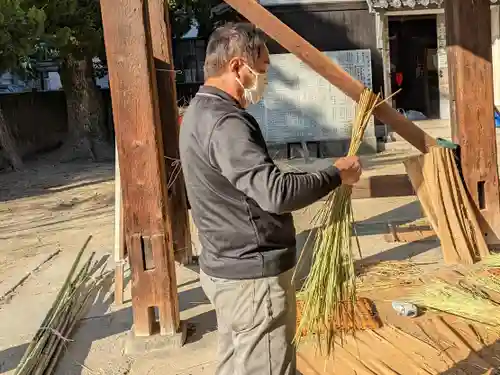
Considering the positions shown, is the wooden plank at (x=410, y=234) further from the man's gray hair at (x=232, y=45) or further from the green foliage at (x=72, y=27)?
the green foliage at (x=72, y=27)

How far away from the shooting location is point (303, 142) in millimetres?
11227

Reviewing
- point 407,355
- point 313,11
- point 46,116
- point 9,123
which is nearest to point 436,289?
point 407,355

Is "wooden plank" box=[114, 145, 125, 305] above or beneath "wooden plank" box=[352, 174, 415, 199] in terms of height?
beneath

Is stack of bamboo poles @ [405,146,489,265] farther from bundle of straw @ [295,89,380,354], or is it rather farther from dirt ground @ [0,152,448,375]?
bundle of straw @ [295,89,380,354]

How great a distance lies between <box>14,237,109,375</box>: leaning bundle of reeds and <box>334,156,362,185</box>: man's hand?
2110 mm

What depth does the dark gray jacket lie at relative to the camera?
1828 mm

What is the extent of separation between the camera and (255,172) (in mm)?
1814

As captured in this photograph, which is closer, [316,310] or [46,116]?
[316,310]

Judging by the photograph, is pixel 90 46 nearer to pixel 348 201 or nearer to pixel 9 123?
pixel 9 123

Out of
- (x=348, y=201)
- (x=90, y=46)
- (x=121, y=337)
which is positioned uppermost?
(x=90, y=46)

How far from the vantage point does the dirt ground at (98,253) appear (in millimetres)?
3459

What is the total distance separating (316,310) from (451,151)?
95.5 inches

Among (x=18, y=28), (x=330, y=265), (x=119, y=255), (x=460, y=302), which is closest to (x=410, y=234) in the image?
(x=460, y=302)

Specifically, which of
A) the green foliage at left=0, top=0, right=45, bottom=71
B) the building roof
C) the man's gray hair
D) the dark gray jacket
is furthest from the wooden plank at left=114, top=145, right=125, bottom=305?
the building roof
